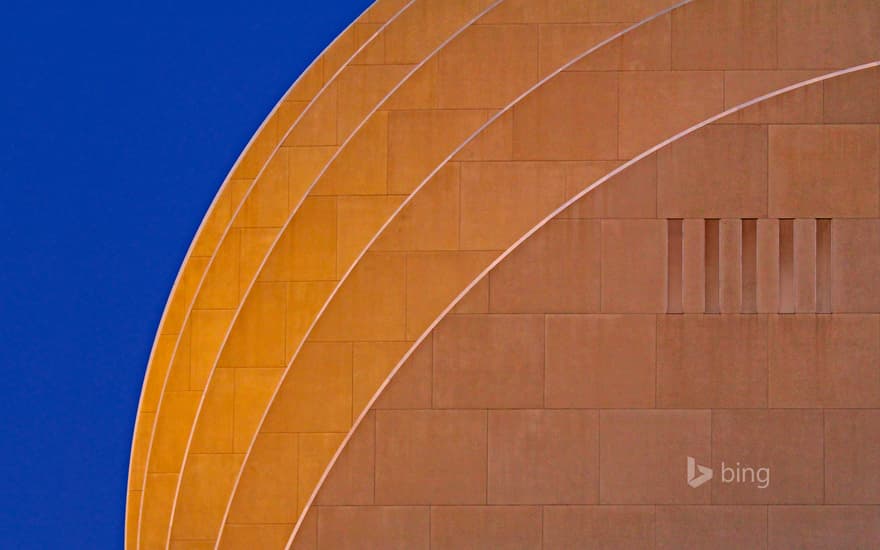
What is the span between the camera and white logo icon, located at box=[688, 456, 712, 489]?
998 centimetres

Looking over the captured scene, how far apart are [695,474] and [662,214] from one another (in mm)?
2217

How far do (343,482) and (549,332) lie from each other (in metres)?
2.20

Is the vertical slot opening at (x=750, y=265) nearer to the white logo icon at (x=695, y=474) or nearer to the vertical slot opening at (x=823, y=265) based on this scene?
the vertical slot opening at (x=823, y=265)

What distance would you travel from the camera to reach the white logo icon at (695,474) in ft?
32.8

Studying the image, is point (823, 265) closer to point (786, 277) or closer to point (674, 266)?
point (786, 277)

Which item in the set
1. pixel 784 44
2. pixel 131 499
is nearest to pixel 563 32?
pixel 784 44

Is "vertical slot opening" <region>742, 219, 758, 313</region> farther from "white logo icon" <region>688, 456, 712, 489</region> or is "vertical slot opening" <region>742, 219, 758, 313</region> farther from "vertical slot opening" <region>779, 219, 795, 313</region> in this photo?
"white logo icon" <region>688, 456, 712, 489</region>

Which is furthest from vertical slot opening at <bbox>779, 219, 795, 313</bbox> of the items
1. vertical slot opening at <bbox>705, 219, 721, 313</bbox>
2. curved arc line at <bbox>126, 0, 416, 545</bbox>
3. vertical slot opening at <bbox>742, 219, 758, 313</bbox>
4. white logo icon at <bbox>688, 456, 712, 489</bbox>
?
curved arc line at <bbox>126, 0, 416, 545</bbox>

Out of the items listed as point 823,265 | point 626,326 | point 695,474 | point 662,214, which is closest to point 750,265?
point 823,265

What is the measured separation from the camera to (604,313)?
10141 mm

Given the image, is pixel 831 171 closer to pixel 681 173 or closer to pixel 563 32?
pixel 681 173

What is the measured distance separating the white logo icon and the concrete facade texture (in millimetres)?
62

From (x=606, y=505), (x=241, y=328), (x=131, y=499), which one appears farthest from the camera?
(x=131, y=499)

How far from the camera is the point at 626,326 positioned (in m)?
10.1
